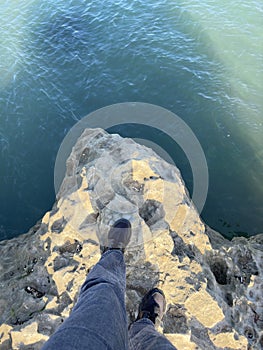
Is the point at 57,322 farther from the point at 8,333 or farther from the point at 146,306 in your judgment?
the point at 146,306

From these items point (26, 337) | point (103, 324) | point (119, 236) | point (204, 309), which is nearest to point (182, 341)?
point (204, 309)

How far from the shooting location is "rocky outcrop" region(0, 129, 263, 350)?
6816mm

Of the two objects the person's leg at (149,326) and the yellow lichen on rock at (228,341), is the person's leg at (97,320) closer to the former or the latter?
the person's leg at (149,326)

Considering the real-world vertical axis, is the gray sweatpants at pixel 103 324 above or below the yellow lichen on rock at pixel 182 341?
above

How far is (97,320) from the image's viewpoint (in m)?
3.54

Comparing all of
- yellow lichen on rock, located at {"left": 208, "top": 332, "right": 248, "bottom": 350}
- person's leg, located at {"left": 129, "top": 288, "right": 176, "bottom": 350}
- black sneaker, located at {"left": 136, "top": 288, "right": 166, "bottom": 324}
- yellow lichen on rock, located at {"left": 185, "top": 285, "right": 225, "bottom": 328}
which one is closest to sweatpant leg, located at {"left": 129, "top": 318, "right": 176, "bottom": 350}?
person's leg, located at {"left": 129, "top": 288, "right": 176, "bottom": 350}

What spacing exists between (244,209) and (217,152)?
106 inches

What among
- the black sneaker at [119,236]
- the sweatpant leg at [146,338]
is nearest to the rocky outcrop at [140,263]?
the black sneaker at [119,236]

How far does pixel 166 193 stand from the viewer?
8367mm

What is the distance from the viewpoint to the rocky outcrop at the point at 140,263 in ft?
22.4

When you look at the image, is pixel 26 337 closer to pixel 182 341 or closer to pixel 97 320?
pixel 182 341

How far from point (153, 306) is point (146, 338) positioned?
1.46 meters

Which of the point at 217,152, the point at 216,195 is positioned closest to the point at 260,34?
the point at 217,152

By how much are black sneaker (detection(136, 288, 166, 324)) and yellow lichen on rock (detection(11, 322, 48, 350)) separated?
81.6 inches
